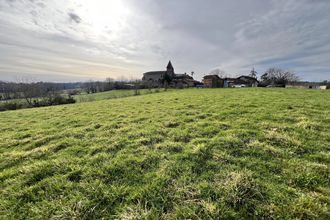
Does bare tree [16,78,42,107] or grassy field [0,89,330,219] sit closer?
grassy field [0,89,330,219]

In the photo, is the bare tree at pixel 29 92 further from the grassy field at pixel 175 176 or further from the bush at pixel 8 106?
the grassy field at pixel 175 176

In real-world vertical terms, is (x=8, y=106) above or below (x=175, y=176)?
below

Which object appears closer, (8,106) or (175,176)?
(175,176)

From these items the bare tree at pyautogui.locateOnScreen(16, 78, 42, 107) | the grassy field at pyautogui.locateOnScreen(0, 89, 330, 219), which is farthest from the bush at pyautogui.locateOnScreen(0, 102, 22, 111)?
the grassy field at pyautogui.locateOnScreen(0, 89, 330, 219)

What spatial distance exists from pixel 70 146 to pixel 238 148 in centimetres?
452

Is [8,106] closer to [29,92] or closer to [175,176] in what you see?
[29,92]

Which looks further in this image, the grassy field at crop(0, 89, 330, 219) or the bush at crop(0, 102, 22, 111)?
the bush at crop(0, 102, 22, 111)

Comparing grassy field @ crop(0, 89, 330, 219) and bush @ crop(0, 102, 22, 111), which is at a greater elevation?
grassy field @ crop(0, 89, 330, 219)

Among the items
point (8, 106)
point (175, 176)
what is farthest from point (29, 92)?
point (175, 176)

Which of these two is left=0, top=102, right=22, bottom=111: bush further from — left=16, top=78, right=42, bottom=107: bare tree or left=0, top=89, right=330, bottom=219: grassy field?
left=0, top=89, right=330, bottom=219: grassy field

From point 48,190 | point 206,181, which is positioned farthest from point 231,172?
point 48,190

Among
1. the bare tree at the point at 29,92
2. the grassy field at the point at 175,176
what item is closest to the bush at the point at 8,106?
the bare tree at the point at 29,92

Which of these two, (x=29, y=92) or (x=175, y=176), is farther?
(x=29, y=92)

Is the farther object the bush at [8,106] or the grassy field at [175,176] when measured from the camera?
the bush at [8,106]
